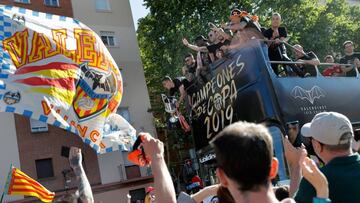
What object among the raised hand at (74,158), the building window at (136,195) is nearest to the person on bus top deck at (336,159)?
the raised hand at (74,158)

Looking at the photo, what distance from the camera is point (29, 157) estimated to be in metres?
23.4

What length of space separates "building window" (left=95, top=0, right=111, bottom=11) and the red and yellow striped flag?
23.3 m

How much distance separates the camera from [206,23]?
71.9 ft

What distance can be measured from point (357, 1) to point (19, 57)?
5208 cm

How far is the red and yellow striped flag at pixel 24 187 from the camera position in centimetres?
544

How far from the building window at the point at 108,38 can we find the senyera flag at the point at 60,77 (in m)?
20.3

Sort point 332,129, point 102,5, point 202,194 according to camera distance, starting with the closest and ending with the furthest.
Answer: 1. point 332,129
2. point 202,194
3. point 102,5

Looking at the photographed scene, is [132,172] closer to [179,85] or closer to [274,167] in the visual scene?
[179,85]

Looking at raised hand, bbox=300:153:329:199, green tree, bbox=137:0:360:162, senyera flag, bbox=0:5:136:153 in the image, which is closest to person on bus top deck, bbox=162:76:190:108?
senyera flag, bbox=0:5:136:153

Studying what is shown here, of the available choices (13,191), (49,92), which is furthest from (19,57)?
(13,191)

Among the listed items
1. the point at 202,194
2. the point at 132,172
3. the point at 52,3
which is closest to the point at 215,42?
the point at 202,194

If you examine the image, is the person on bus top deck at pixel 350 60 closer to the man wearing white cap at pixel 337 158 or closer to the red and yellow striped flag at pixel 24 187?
the red and yellow striped flag at pixel 24 187

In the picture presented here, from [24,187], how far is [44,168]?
19028mm

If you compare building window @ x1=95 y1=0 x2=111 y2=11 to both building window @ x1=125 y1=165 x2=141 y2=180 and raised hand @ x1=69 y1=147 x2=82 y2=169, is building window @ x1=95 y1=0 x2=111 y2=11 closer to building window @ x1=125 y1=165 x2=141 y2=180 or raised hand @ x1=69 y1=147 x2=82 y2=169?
building window @ x1=125 y1=165 x2=141 y2=180
